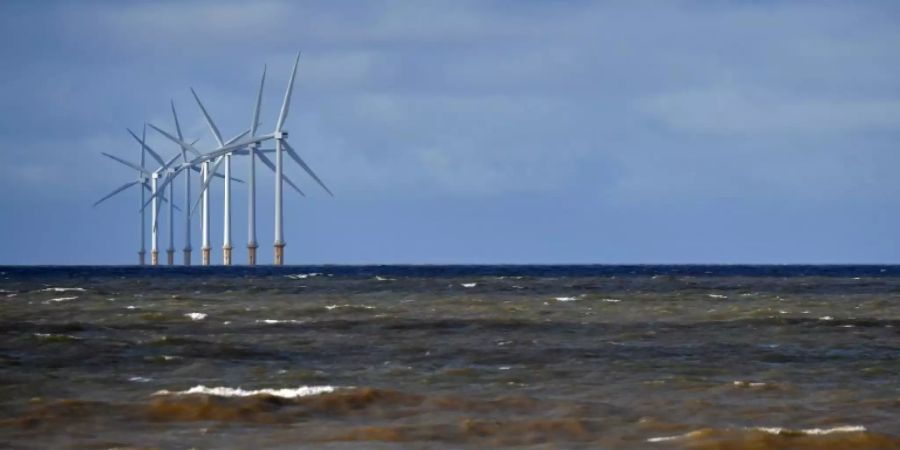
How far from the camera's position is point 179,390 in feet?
81.4

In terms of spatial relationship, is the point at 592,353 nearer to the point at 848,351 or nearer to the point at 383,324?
the point at 848,351

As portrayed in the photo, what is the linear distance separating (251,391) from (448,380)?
4091mm

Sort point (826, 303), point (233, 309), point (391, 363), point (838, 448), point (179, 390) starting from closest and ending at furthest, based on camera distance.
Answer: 1. point (838, 448)
2. point (179, 390)
3. point (391, 363)
4. point (233, 309)
5. point (826, 303)

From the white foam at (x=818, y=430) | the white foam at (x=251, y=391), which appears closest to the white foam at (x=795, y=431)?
the white foam at (x=818, y=430)

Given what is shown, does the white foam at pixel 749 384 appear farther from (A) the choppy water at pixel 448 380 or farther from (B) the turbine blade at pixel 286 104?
(B) the turbine blade at pixel 286 104

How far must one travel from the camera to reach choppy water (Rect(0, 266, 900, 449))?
65.1 ft

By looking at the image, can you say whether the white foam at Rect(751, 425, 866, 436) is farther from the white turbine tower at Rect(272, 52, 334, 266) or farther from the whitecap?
the white turbine tower at Rect(272, 52, 334, 266)

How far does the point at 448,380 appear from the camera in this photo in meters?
27.3

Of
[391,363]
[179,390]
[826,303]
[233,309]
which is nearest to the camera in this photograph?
[179,390]

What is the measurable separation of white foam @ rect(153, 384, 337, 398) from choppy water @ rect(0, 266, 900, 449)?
2.0 inches

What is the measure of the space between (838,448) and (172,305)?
44426 millimetres

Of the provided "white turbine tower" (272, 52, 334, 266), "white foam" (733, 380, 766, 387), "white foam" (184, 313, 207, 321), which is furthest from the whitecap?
"white turbine tower" (272, 52, 334, 266)

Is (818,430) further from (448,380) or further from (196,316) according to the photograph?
(196,316)

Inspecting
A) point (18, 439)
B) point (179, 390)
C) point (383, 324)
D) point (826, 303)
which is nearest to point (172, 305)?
point (383, 324)
